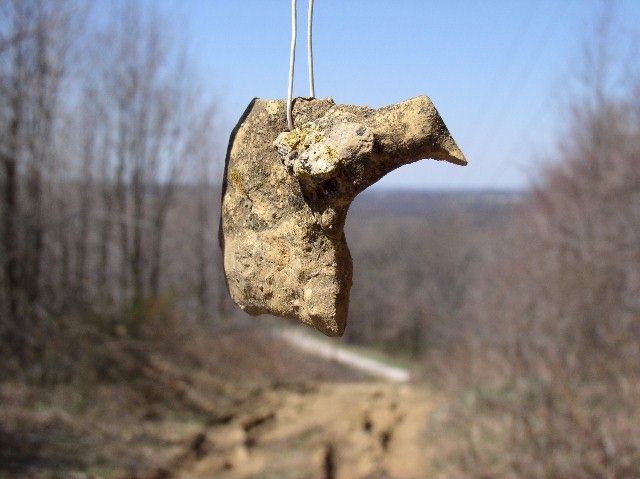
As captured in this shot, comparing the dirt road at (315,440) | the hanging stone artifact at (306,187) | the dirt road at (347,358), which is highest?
the hanging stone artifact at (306,187)

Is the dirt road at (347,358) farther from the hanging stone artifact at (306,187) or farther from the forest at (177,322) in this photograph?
the hanging stone artifact at (306,187)

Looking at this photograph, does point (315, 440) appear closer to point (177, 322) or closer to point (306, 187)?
point (177, 322)

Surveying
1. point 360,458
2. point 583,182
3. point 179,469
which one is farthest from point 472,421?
point 583,182

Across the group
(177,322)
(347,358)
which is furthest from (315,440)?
(347,358)

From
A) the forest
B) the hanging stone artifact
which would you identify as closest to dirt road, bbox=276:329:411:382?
the forest

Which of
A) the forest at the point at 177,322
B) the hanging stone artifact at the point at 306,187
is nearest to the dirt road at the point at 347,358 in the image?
the forest at the point at 177,322
